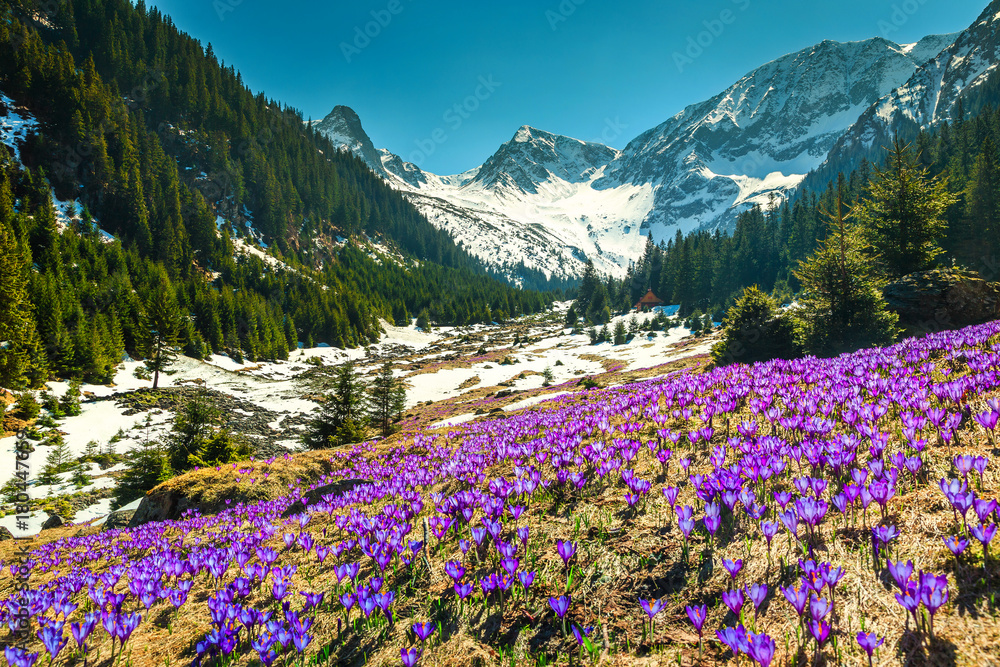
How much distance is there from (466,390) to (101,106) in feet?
359

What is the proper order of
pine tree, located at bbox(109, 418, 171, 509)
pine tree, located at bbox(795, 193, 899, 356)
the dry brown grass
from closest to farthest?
1. the dry brown grass
2. pine tree, located at bbox(109, 418, 171, 509)
3. pine tree, located at bbox(795, 193, 899, 356)

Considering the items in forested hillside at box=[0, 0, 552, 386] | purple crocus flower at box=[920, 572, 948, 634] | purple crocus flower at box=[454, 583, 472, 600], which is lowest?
purple crocus flower at box=[454, 583, 472, 600]

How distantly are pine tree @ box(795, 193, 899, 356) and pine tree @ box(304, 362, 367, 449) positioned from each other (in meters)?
20.6

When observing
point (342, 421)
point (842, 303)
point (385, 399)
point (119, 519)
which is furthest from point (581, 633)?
point (842, 303)

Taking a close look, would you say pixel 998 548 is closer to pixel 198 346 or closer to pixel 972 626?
pixel 972 626

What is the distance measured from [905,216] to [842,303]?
9072 mm

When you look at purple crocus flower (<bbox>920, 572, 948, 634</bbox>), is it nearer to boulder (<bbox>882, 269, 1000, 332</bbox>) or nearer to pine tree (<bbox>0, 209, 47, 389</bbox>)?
boulder (<bbox>882, 269, 1000, 332</bbox>)

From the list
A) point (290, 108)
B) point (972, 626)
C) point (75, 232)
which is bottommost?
point (972, 626)

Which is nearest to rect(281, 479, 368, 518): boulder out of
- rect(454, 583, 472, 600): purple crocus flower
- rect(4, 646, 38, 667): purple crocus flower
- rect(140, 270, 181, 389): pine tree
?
rect(4, 646, 38, 667): purple crocus flower

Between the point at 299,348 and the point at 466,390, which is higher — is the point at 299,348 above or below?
above

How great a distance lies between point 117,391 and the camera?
35500 millimetres

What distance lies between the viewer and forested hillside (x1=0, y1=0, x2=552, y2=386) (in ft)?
144

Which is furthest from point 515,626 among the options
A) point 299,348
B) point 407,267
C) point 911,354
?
point 407,267

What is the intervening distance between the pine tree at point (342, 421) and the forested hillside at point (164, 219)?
28.3 m
